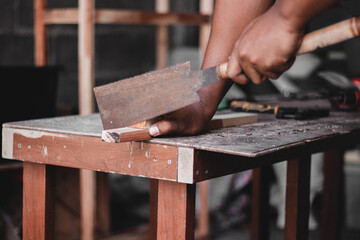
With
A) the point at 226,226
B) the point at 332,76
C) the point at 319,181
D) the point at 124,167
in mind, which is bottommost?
the point at 226,226

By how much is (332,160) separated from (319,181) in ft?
2.17

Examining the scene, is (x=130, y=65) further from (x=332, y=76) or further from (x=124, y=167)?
(x=124, y=167)

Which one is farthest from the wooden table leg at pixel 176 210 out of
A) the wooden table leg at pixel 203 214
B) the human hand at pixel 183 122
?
the wooden table leg at pixel 203 214

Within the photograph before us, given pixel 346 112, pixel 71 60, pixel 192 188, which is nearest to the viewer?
pixel 192 188

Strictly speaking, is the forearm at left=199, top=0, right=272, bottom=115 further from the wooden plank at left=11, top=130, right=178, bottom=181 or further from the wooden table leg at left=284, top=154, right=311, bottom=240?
the wooden table leg at left=284, top=154, right=311, bottom=240

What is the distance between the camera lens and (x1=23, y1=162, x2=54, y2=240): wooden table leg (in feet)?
4.14

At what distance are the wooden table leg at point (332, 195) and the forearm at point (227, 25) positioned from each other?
3.21 ft

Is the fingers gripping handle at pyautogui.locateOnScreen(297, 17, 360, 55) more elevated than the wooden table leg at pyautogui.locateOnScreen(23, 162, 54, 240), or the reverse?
the fingers gripping handle at pyautogui.locateOnScreen(297, 17, 360, 55)

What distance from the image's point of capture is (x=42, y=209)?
4.15 ft

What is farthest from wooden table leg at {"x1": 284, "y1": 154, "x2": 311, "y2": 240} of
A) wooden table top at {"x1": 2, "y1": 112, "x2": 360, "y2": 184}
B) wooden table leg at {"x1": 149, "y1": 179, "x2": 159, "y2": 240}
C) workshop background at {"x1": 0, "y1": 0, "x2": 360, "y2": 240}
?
workshop background at {"x1": 0, "y1": 0, "x2": 360, "y2": 240}

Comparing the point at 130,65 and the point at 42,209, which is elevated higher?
the point at 130,65

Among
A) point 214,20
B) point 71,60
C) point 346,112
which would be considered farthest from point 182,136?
point 71,60

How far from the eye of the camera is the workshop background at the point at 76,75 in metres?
1.94

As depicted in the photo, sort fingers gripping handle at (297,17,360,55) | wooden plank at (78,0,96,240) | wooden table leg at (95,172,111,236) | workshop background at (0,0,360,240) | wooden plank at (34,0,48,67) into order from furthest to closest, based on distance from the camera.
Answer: wooden table leg at (95,172,111,236)
wooden plank at (34,0,48,67)
wooden plank at (78,0,96,240)
workshop background at (0,0,360,240)
fingers gripping handle at (297,17,360,55)
